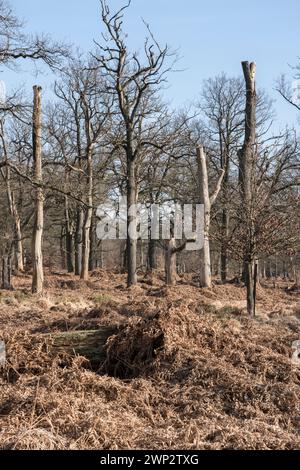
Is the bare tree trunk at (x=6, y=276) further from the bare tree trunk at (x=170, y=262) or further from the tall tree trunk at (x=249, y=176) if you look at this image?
the tall tree trunk at (x=249, y=176)

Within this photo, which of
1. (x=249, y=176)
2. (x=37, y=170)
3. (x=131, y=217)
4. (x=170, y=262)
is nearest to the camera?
(x=249, y=176)

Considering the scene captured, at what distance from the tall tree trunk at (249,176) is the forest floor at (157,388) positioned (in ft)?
12.7

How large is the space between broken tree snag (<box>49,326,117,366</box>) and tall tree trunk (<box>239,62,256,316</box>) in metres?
5.98

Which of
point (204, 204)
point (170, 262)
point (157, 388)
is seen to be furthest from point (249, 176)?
point (157, 388)

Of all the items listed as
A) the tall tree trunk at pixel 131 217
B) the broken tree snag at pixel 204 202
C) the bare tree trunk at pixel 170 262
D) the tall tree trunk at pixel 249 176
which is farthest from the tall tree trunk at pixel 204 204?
the tall tree trunk at pixel 249 176

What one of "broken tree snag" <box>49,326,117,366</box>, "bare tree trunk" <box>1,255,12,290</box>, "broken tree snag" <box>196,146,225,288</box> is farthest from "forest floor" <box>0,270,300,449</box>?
"broken tree snag" <box>196,146,225,288</box>

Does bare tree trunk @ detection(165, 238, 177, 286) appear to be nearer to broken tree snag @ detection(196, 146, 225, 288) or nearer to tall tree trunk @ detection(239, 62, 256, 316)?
broken tree snag @ detection(196, 146, 225, 288)

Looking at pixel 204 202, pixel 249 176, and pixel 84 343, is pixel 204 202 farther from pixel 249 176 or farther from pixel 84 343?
pixel 84 343

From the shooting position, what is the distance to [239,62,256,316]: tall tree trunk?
41.6 feet

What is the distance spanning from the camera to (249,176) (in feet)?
46.3

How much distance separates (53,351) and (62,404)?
178 cm

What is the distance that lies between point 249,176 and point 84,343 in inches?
322

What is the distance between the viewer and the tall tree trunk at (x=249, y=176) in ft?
41.6
